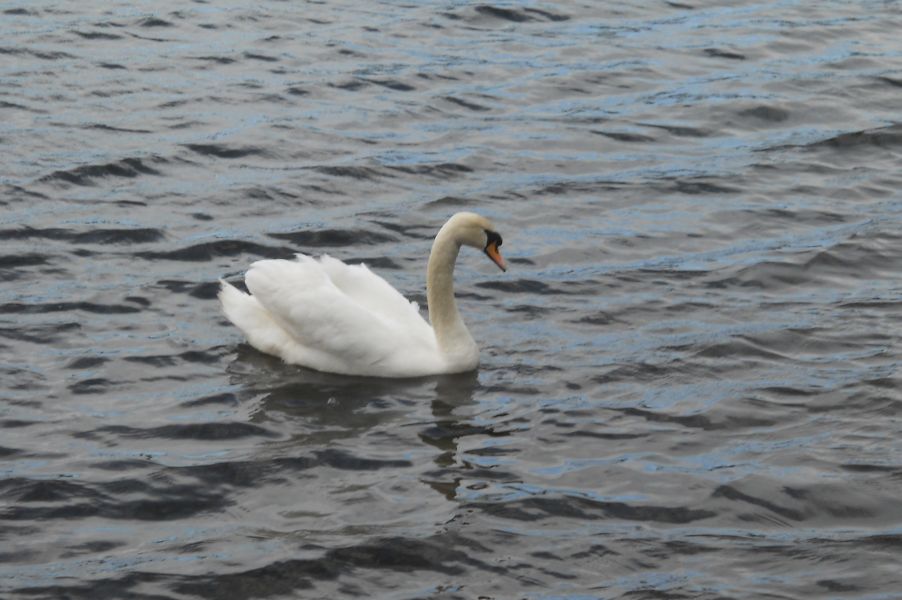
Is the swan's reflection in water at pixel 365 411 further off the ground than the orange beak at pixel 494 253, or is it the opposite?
the orange beak at pixel 494 253

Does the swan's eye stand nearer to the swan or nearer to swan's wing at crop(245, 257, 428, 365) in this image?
the swan

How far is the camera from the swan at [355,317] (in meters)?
10.6

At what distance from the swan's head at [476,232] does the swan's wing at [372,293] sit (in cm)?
64

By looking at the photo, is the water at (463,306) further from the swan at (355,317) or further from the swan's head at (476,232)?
the swan's head at (476,232)

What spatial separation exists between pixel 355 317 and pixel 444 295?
0.61m

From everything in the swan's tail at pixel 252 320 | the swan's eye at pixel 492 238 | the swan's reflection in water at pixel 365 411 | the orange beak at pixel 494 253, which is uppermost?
the swan's eye at pixel 492 238

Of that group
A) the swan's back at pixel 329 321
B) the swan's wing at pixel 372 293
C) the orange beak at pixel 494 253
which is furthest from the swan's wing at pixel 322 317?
the orange beak at pixel 494 253

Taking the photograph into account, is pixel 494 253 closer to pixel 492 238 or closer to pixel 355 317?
pixel 492 238

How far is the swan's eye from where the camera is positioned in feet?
35.4

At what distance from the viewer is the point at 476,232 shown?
10.8 m

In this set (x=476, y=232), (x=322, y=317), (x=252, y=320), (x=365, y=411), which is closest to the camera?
(x=365, y=411)

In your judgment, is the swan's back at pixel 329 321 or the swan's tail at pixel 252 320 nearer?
the swan's back at pixel 329 321

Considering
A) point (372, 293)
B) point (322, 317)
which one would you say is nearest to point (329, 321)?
point (322, 317)

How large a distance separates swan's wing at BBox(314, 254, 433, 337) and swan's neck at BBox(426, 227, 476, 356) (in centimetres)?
21
